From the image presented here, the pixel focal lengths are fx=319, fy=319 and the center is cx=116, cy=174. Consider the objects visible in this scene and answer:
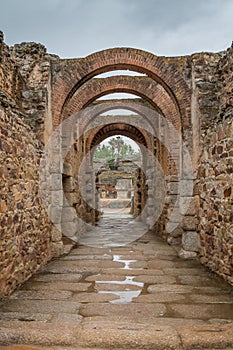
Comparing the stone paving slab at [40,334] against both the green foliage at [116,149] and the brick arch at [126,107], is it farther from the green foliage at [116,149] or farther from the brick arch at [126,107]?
the green foliage at [116,149]

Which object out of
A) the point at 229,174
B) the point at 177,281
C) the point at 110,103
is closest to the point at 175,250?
the point at 177,281

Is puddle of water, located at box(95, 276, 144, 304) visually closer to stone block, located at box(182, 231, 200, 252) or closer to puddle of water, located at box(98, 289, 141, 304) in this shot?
puddle of water, located at box(98, 289, 141, 304)

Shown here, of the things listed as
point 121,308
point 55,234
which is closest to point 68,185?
point 55,234

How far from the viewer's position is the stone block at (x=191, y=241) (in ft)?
20.9

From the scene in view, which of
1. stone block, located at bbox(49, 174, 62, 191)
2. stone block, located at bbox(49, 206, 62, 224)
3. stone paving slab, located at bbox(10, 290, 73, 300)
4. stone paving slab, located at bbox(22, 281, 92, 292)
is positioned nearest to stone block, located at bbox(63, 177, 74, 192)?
stone block, located at bbox(49, 174, 62, 191)

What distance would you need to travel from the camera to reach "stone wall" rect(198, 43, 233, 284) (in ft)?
15.1

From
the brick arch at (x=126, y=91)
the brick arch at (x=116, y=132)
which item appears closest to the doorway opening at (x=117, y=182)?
the brick arch at (x=116, y=132)

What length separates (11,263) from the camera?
13.9 feet

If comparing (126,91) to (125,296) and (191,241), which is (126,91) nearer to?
(191,241)

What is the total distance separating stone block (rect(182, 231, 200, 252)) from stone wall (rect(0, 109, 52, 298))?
2.81 meters

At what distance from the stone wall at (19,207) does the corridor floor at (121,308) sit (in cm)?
31

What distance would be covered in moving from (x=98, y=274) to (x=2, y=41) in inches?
161

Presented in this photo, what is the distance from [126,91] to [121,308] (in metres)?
7.72

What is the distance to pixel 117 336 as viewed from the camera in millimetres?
2893
